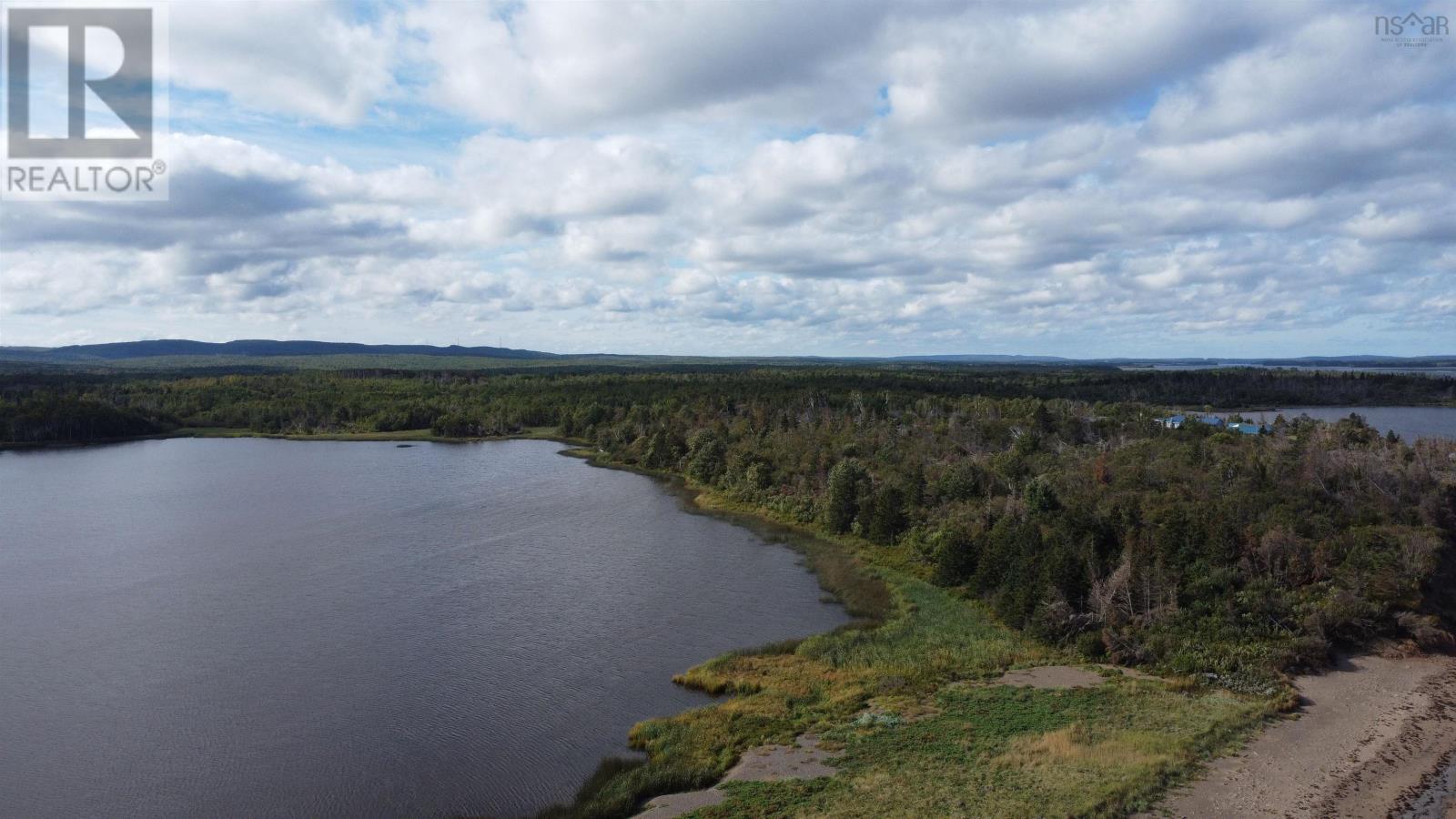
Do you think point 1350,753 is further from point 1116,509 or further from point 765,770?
point 1116,509

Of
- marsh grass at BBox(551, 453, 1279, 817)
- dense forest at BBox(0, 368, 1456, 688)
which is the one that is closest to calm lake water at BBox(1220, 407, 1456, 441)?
dense forest at BBox(0, 368, 1456, 688)

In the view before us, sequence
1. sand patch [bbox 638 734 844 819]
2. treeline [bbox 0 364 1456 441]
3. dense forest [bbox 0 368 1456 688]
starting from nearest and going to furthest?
sand patch [bbox 638 734 844 819] → dense forest [bbox 0 368 1456 688] → treeline [bbox 0 364 1456 441]

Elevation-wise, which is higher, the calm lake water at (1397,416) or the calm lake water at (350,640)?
the calm lake water at (1397,416)

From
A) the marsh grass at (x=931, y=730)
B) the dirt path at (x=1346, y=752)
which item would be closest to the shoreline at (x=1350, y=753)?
the dirt path at (x=1346, y=752)

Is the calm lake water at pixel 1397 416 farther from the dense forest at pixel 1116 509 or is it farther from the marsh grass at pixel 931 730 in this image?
the marsh grass at pixel 931 730

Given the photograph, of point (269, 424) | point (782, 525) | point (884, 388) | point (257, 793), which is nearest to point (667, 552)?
point (782, 525)

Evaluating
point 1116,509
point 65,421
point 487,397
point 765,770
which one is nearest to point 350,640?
point 765,770

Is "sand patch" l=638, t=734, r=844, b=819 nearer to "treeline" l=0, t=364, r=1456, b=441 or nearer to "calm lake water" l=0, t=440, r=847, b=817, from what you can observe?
"calm lake water" l=0, t=440, r=847, b=817
